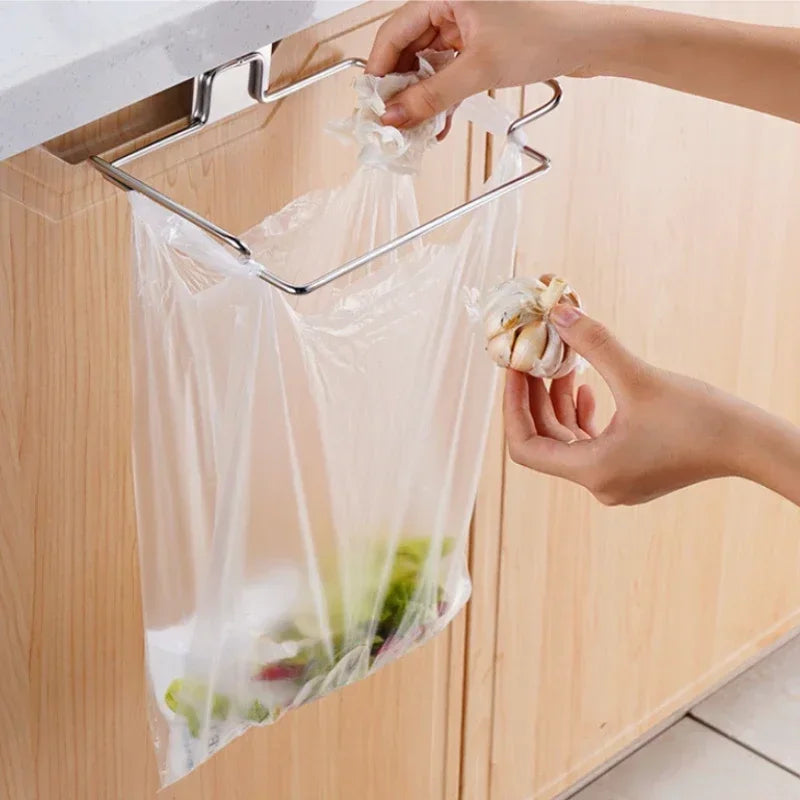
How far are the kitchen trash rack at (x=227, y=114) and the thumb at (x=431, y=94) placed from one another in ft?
0.18

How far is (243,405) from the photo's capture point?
2.74ft

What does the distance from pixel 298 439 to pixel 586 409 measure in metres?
0.18

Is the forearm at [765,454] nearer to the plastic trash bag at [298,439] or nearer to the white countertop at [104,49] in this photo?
the plastic trash bag at [298,439]

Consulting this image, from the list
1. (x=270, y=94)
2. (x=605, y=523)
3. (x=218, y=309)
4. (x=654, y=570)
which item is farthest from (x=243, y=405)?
(x=654, y=570)

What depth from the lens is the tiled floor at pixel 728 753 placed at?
1.54 metres

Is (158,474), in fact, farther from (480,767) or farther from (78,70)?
(480,767)

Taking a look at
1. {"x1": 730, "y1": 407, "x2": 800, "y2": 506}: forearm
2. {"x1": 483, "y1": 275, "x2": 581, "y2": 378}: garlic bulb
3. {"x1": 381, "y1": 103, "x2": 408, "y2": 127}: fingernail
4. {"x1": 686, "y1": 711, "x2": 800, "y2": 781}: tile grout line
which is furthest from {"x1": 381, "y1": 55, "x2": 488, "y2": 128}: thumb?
{"x1": 686, "y1": 711, "x2": 800, "y2": 781}: tile grout line

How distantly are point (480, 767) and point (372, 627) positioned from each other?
390 mm

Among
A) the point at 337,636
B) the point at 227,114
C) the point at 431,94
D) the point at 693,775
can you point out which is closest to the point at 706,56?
the point at 431,94

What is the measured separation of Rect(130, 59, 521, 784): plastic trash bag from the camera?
0.83 m

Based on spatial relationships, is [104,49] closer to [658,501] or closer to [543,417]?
[543,417]

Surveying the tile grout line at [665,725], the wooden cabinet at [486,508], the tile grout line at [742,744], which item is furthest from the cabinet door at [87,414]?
the tile grout line at [742,744]

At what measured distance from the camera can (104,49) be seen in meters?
0.74

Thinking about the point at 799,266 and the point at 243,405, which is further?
the point at 799,266
